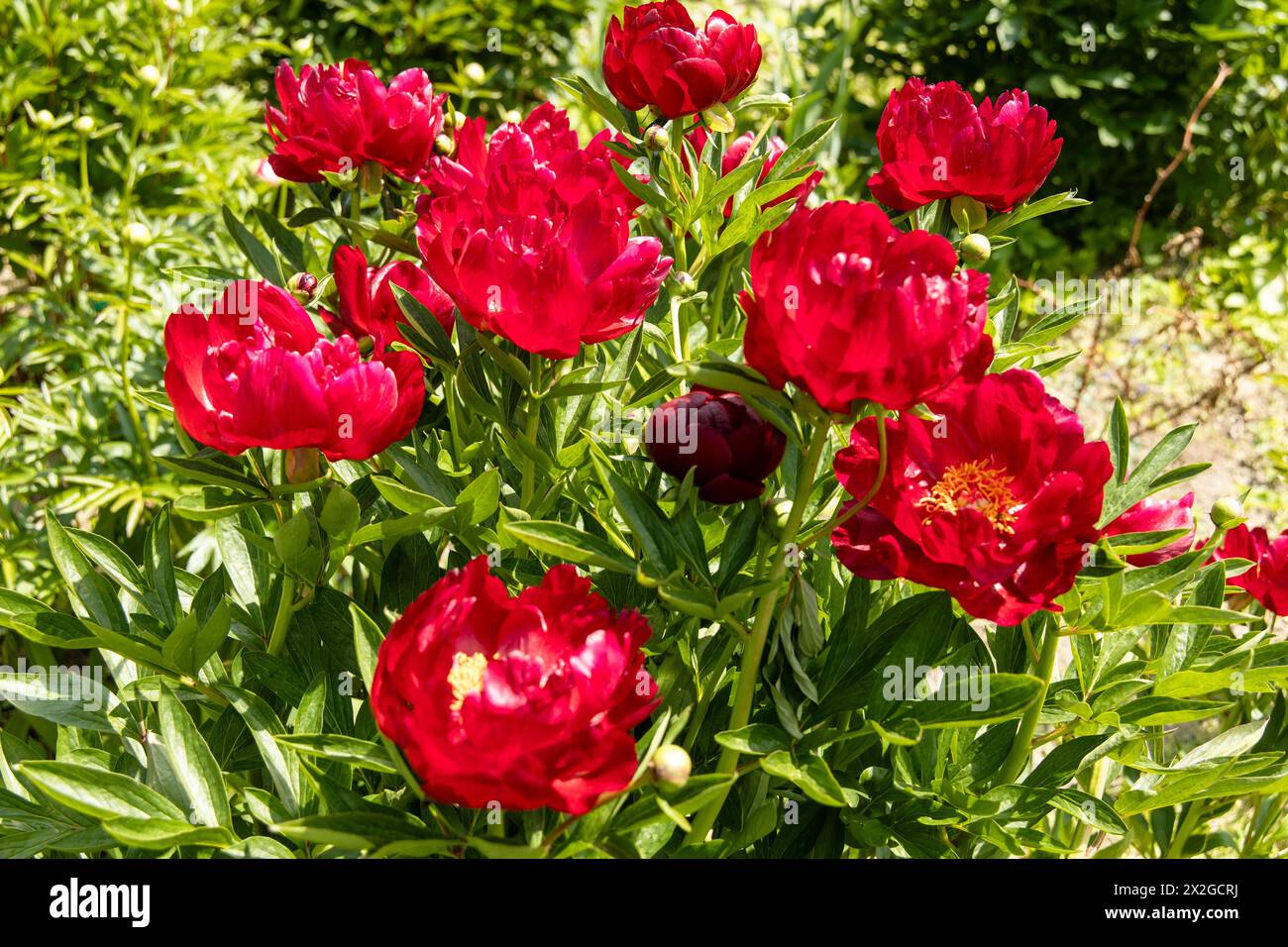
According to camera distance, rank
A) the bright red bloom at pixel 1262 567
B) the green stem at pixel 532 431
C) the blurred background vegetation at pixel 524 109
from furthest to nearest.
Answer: the blurred background vegetation at pixel 524 109
the bright red bloom at pixel 1262 567
the green stem at pixel 532 431

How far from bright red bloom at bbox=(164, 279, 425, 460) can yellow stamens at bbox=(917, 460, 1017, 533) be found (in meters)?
0.35

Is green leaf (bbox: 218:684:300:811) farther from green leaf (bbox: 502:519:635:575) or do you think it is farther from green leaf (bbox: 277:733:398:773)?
green leaf (bbox: 502:519:635:575)

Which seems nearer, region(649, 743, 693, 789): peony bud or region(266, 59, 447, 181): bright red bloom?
region(649, 743, 693, 789): peony bud

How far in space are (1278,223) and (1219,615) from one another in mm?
3111

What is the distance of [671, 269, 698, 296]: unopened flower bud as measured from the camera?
95cm

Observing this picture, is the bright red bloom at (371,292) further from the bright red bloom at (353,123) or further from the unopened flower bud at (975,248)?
the unopened flower bud at (975,248)

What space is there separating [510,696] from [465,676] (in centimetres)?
7

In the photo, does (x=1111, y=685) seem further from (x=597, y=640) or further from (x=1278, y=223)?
(x=1278, y=223)

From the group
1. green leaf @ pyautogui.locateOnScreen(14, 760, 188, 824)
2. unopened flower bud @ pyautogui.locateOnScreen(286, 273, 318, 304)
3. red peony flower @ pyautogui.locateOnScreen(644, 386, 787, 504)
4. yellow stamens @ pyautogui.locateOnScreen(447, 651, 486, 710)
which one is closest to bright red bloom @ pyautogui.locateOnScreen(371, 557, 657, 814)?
yellow stamens @ pyautogui.locateOnScreen(447, 651, 486, 710)

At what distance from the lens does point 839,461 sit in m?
0.70

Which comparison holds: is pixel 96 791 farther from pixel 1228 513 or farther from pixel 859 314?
pixel 1228 513

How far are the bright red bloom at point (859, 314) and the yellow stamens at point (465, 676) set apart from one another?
231 millimetres

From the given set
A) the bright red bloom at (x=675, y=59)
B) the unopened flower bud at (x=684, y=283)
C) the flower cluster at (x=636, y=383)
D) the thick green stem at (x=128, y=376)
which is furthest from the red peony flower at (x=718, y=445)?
the thick green stem at (x=128, y=376)

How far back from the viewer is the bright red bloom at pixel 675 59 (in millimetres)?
931
